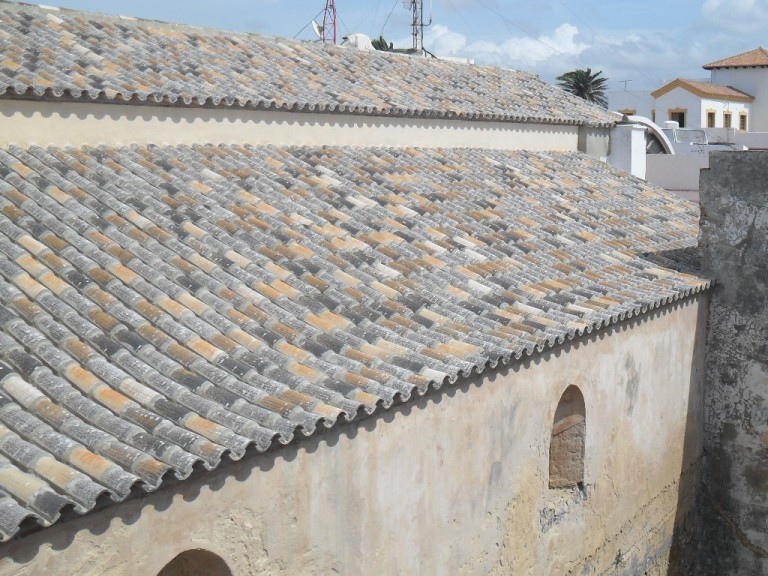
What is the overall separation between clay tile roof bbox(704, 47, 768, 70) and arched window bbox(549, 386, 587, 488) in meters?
37.4

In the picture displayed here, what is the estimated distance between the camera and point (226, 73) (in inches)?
439

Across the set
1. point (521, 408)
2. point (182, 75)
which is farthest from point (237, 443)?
point (182, 75)

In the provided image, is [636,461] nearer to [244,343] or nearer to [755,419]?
[755,419]

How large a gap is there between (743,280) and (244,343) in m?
7.56

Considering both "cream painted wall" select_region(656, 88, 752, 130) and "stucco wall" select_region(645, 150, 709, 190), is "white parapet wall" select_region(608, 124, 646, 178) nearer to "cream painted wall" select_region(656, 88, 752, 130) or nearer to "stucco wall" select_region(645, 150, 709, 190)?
"stucco wall" select_region(645, 150, 709, 190)

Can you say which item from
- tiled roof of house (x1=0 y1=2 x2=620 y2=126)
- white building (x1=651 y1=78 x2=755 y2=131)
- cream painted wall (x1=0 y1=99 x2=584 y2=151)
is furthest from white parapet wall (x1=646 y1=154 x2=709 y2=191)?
white building (x1=651 y1=78 x2=755 y2=131)

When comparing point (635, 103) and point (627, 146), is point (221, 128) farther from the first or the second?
point (635, 103)

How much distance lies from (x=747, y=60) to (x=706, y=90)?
437cm

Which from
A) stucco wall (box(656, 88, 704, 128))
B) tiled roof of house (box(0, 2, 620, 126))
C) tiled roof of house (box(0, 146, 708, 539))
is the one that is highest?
stucco wall (box(656, 88, 704, 128))

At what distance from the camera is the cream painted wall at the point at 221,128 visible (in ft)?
27.6

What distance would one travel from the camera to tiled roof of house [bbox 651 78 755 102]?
38906 mm

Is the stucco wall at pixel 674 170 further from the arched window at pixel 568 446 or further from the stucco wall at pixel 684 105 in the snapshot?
the stucco wall at pixel 684 105

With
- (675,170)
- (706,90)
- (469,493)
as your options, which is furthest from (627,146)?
(706,90)

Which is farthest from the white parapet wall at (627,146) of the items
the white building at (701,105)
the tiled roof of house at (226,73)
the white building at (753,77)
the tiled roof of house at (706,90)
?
the white building at (753,77)
